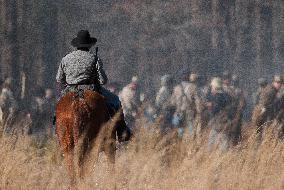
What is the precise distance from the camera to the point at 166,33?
28797 mm

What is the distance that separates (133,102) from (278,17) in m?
17.1

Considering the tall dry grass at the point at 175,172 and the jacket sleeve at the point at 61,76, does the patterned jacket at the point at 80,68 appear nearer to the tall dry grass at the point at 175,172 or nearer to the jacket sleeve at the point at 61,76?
the jacket sleeve at the point at 61,76

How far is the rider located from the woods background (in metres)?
17.4

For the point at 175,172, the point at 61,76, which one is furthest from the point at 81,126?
the point at 175,172

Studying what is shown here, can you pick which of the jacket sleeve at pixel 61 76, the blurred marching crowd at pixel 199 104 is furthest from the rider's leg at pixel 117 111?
the blurred marching crowd at pixel 199 104

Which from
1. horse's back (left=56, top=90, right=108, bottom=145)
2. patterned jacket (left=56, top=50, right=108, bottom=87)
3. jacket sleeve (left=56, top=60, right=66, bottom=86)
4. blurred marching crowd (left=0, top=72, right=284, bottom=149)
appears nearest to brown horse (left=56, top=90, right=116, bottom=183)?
horse's back (left=56, top=90, right=108, bottom=145)

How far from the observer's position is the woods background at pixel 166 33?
27531 mm

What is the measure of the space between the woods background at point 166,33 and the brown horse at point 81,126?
699 inches

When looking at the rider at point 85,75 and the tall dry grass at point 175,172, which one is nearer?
the tall dry grass at point 175,172

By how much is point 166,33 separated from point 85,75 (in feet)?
68.5

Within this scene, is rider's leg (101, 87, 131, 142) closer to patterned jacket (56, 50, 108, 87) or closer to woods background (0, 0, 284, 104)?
patterned jacket (56, 50, 108, 87)

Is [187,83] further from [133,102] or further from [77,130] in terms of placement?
[77,130]

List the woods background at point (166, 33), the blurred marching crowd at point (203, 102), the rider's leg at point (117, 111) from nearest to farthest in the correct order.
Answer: the rider's leg at point (117, 111), the blurred marching crowd at point (203, 102), the woods background at point (166, 33)

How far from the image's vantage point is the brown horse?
300 inches
